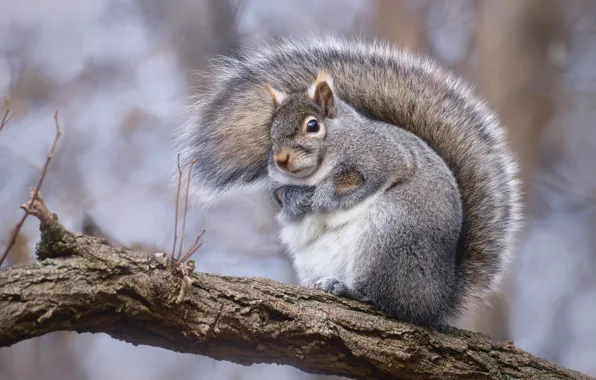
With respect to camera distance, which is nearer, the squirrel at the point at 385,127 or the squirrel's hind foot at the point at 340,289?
the squirrel's hind foot at the point at 340,289

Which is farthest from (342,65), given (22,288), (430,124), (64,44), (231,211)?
(22,288)

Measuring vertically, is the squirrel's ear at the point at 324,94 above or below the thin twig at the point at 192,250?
above

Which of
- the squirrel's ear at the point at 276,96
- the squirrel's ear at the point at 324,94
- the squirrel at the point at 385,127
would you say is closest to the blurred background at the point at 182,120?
the squirrel at the point at 385,127

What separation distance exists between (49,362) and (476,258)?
133 cm

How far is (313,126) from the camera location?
1.84 m

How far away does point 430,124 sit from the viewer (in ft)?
6.48

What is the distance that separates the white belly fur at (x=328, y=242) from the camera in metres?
1.72

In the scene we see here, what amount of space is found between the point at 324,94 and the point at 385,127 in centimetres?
20

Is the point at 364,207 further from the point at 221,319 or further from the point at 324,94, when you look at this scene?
the point at 221,319

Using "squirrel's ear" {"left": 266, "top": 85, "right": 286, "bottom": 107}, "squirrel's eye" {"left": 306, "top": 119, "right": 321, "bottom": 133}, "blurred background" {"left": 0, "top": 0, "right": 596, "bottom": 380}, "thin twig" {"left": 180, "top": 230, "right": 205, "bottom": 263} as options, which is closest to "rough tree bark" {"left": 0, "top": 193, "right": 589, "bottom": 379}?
"thin twig" {"left": 180, "top": 230, "right": 205, "bottom": 263}

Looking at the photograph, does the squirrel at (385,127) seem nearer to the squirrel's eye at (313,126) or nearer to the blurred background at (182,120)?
the squirrel's eye at (313,126)

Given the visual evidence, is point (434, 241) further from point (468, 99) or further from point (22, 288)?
point (22, 288)

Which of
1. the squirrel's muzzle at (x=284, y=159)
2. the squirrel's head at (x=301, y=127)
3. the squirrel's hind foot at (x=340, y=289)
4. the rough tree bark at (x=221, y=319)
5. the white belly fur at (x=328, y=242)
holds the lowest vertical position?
the rough tree bark at (x=221, y=319)

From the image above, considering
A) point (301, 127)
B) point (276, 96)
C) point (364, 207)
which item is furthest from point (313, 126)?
point (364, 207)
